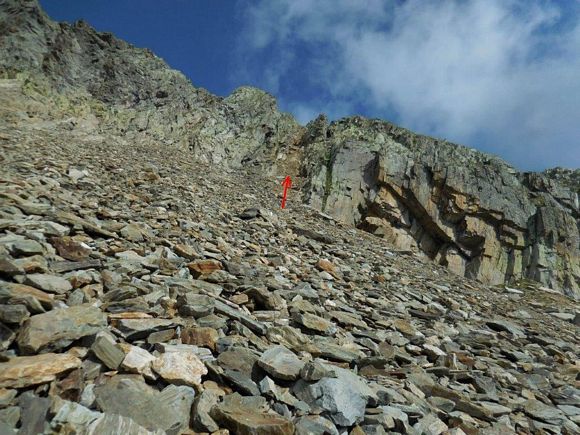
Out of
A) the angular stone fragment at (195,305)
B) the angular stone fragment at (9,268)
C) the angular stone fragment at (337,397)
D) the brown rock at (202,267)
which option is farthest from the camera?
the brown rock at (202,267)

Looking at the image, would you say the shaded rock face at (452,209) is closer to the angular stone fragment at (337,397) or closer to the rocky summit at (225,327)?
the rocky summit at (225,327)

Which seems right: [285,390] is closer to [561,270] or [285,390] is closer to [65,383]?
[65,383]

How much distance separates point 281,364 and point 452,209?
30812 millimetres

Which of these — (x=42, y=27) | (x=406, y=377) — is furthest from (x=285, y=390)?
(x=42, y=27)

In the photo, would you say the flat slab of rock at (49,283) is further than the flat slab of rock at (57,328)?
Yes

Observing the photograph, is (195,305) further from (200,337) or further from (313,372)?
(313,372)

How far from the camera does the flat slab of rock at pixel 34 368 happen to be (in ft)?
8.95

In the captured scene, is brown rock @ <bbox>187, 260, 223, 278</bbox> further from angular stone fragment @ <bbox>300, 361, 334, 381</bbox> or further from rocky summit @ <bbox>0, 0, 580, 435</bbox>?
angular stone fragment @ <bbox>300, 361, 334, 381</bbox>

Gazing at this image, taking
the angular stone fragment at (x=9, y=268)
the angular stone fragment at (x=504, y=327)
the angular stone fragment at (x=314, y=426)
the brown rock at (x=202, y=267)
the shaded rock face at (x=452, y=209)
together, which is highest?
the shaded rock face at (x=452, y=209)

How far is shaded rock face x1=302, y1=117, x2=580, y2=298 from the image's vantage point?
29.1 metres

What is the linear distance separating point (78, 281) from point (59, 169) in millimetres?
9284

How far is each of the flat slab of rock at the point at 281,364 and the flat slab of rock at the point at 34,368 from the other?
191 cm

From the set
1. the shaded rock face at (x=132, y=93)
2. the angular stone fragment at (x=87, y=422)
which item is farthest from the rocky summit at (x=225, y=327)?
the shaded rock face at (x=132, y=93)

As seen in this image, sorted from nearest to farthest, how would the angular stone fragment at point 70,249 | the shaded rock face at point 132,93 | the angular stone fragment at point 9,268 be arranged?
the angular stone fragment at point 9,268
the angular stone fragment at point 70,249
the shaded rock face at point 132,93
